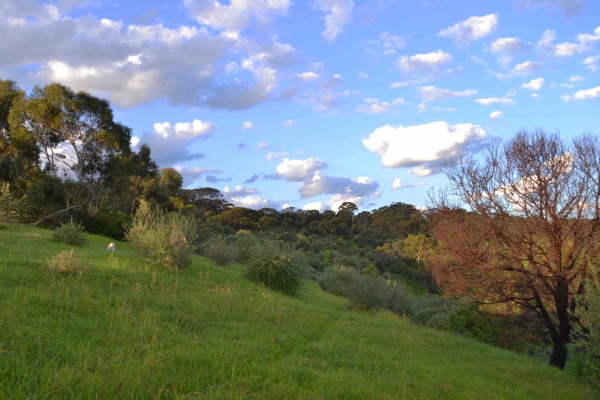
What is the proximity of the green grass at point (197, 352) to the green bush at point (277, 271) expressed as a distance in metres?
5.35

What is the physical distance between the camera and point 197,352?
18.1 ft

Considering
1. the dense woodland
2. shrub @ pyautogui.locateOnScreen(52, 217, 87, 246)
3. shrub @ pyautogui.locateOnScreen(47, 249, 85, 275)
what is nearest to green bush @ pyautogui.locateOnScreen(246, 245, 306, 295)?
the dense woodland

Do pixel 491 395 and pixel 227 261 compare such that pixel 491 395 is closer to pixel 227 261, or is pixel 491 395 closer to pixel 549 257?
pixel 549 257

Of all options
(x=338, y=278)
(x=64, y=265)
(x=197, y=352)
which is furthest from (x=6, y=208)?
(x=197, y=352)

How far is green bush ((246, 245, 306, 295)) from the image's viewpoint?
631 inches

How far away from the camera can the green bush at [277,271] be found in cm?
1603

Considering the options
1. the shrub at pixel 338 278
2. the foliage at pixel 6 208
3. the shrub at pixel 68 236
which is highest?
the foliage at pixel 6 208

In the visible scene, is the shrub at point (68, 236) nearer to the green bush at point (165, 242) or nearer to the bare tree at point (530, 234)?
the green bush at point (165, 242)

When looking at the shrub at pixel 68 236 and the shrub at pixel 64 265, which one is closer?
the shrub at pixel 64 265

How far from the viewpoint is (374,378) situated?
19.5 ft

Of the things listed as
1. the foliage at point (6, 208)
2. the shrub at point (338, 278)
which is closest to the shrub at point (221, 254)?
the shrub at point (338, 278)

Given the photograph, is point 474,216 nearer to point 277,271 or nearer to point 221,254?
point 277,271

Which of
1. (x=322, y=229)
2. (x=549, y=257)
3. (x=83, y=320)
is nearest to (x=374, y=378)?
(x=83, y=320)

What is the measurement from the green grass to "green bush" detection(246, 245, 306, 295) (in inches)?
210
